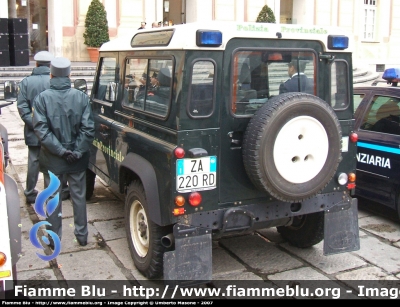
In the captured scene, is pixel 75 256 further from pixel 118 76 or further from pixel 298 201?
pixel 298 201

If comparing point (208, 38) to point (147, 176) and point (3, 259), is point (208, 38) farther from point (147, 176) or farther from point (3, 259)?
point (3, 259)

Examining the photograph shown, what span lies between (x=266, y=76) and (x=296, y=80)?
0.30m

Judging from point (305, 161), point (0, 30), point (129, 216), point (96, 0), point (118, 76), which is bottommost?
point (129, 216)

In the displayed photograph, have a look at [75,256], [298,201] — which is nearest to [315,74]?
[298,201]

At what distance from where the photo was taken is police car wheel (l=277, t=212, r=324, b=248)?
15.1 feet

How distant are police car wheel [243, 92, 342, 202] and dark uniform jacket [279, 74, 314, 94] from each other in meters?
0.32

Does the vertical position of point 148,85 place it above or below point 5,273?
above

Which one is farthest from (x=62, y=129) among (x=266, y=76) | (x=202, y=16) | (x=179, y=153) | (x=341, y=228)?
(x=202, y=16)

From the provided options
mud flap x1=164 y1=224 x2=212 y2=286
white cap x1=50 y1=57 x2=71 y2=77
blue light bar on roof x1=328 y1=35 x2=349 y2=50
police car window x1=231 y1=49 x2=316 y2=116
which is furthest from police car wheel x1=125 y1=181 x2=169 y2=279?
blue light bar on roof x1=328 y1=35 x2=349 y2=50

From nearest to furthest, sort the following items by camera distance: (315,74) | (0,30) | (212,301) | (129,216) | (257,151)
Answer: (257,151) → (212,301) → (315,74) → (129,216) → (0,30)

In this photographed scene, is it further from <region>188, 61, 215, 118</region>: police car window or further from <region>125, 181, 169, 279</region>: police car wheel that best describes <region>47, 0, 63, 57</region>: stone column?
<region>188, 61, 215, 118</region>: police car window

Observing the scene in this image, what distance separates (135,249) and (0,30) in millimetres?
13670

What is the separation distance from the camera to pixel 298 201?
393 centimetres

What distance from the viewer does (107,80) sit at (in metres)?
5.50
